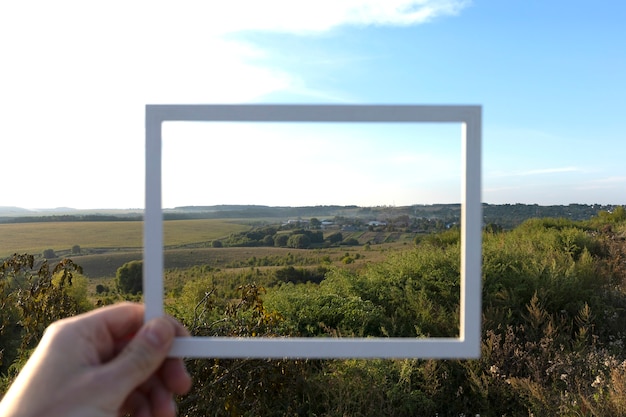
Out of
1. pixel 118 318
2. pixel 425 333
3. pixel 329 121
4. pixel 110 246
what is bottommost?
pixel 425 333

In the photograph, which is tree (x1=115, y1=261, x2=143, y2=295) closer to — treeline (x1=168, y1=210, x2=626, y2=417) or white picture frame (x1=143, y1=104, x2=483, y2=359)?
treeline (x1=168, y1=210, x2=626, y2=417)

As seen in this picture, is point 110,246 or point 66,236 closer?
point 110,246

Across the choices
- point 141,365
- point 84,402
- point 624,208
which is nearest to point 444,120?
point 141,365

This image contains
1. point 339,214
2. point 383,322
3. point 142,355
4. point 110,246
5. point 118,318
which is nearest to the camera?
point 142,355

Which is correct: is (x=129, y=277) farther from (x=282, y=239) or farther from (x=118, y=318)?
(x=118, y=318)

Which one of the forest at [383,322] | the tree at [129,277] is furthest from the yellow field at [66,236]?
the forest at [383,322]

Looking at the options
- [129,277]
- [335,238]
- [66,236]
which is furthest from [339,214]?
[66,236]

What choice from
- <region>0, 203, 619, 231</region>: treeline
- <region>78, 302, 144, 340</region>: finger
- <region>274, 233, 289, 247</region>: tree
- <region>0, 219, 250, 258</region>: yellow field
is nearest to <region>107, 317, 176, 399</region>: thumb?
<region>78, 302, 144, 340</region>: finger
